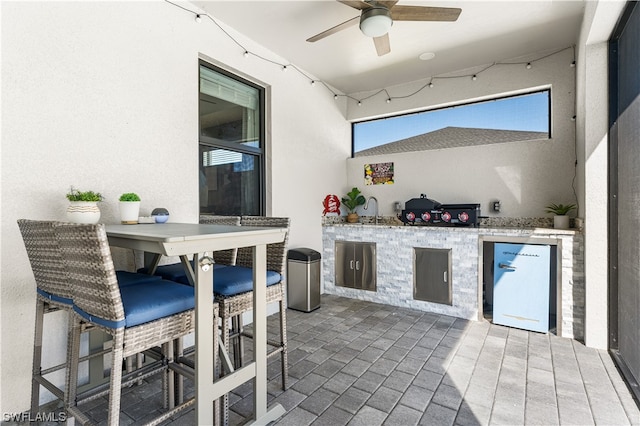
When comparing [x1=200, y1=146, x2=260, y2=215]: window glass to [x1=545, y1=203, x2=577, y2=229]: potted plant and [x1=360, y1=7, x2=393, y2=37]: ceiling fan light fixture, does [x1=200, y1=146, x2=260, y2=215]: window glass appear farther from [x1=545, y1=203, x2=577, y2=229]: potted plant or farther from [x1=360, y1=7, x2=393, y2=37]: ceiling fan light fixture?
[x1=545, y1=203, x2=577, y2=229]: potted plant

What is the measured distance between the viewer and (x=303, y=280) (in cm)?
356

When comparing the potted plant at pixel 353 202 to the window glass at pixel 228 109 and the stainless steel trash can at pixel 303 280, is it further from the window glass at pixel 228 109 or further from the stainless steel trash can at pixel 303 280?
the window glass at pixel 228 109

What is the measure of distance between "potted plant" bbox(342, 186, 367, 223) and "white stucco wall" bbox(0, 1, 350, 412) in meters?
2.15

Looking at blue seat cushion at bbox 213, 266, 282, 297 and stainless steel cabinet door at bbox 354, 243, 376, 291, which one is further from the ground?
blue seat cushion at bbox 213, 266, 282, 297

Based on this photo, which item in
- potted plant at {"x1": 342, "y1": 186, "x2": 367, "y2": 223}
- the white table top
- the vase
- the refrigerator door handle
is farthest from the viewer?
potted plant at {"x1": 342, "y1": 186, "x2": 367, "y2": 223}

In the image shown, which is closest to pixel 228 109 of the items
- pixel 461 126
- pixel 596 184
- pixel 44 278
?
pixel 44 278

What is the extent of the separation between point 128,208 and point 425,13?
8.50ft

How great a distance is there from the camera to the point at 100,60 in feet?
7.05

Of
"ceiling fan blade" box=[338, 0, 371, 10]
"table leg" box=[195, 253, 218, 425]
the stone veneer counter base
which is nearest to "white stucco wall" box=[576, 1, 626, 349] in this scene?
the stone veneer counter base

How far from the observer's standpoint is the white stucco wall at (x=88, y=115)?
1785 millimetres

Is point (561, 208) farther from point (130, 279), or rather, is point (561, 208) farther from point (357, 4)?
point (130, 279)

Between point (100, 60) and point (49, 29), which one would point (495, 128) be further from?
point (49, 29)

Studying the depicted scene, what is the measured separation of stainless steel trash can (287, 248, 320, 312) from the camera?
3533 mm

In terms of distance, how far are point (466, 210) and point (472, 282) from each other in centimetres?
78
